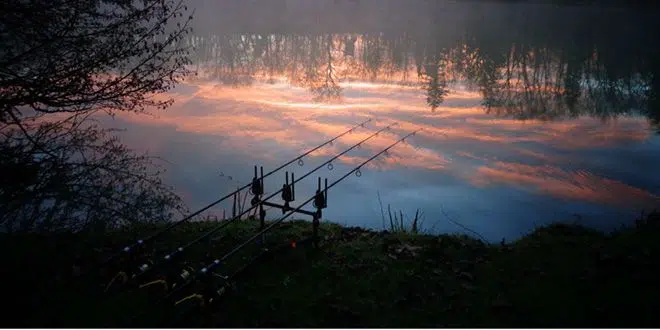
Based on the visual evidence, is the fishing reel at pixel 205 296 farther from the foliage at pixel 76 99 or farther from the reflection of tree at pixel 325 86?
the reflection of tree at pixel 325 86

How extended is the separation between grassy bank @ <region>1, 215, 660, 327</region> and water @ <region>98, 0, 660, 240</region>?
299 cm

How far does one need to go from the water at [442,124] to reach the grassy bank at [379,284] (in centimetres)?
299

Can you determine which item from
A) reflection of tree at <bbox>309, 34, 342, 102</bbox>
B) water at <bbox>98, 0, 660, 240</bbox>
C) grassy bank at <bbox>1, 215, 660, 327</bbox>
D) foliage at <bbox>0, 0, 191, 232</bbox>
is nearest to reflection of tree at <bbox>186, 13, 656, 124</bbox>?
reflection of tree at <bbox>309, 34, 342, 102</bbox>

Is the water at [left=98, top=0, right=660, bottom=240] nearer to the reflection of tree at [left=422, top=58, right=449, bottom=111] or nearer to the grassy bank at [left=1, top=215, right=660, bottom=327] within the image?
the reflection of tree at [left=422, top=58, right=449, bottom=111]

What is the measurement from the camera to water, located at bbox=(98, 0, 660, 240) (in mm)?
12969

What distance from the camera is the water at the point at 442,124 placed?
12969 mm

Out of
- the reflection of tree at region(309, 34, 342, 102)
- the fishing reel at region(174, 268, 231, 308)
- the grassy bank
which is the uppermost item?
the reflection of tree at region(309, 34, 342, 102)

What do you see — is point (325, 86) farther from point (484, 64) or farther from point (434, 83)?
point (484, 64)

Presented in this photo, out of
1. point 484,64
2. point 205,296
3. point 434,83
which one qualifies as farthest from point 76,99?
point 484,64

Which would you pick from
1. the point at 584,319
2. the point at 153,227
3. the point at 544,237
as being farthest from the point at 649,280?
the point at 153,227

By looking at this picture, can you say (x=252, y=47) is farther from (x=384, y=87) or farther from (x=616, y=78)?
(x=616, y=78)

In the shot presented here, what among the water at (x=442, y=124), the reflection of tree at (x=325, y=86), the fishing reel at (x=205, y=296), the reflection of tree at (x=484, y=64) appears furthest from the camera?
the reflection of tree at (x=484, y=64)

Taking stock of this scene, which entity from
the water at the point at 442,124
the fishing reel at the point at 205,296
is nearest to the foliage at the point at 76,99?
the water at the point at 442,124

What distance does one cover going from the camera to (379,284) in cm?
699
